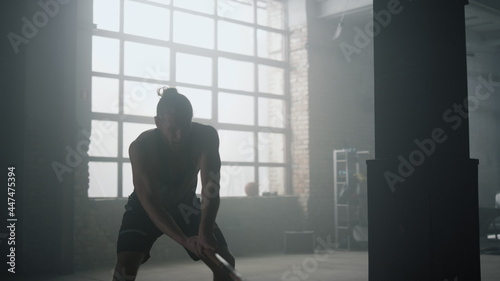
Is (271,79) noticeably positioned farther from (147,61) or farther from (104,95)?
(104,95)

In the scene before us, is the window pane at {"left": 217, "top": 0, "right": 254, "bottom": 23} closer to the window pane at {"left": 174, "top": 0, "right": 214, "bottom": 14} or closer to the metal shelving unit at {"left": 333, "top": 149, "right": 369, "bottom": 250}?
the window pane at {"left": 174, "top": 0, "right": 214, "bottom": 14}

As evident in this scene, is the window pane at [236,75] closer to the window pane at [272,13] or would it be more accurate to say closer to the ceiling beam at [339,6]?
the window pane at [272,13]

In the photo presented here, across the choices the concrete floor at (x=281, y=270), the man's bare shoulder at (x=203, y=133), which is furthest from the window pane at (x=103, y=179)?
the man's bare shoulder at (x=203, y=133)

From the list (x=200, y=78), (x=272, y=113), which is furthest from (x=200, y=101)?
(x=272, y=113)

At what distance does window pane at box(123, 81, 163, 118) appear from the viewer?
24.1ft

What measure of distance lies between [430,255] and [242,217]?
16.4 feet

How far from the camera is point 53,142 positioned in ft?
20.4

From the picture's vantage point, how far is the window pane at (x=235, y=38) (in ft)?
27.9

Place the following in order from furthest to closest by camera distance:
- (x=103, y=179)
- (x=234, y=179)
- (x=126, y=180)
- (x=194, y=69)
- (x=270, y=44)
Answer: (x=270, y=44) < (x=234, y=179) < (x=194, y=69) < (x=126, y=180) < (x=103, y=179)

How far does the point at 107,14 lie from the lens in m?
7.21

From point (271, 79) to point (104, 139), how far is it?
3125 mm

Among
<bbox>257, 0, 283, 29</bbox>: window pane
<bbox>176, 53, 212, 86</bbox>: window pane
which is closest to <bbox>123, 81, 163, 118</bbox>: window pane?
<bbox>176, 53, 212, 86</bbox>: window pane

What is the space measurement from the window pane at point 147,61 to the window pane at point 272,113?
6.02ft

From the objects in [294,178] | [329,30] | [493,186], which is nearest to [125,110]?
[294,178]
